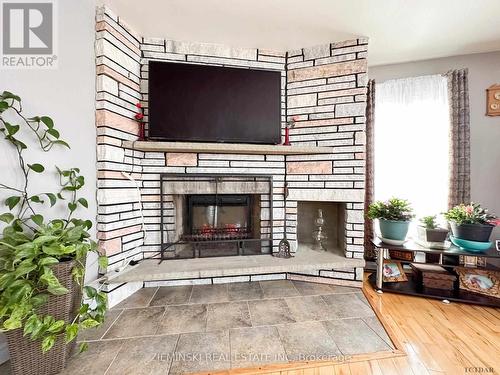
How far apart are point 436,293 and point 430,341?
689mm

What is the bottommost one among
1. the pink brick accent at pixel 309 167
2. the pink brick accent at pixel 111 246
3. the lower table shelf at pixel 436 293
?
the lower table shelf at pixel 436 293

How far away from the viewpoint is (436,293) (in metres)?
1.81

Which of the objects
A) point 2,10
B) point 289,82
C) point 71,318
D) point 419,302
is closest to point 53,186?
point 71,318

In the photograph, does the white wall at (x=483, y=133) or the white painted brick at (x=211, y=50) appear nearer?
the white painted brick at (x=211, y=50)

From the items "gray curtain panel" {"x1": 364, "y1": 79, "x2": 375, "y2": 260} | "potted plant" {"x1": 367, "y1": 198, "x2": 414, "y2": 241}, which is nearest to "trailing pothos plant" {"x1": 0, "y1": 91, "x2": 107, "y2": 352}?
"potted plant" {"x1": 367, "y1": 198, "x2": 414, "y2": 241}

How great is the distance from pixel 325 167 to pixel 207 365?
171 centimetres

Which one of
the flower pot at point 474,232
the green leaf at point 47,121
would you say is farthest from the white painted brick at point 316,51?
the green leaf at point 47,121

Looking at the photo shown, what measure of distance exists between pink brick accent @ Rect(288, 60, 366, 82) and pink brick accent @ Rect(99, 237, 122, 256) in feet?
6.82

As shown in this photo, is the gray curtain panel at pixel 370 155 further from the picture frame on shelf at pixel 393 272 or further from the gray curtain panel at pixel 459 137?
the gray curtain panel at pixel 459 137

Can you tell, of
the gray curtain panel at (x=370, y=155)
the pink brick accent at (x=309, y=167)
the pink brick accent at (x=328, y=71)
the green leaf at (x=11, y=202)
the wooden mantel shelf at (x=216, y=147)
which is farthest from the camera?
the gray curtain panel at (x=370, y=155)

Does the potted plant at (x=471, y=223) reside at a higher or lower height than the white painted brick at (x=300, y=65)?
lower

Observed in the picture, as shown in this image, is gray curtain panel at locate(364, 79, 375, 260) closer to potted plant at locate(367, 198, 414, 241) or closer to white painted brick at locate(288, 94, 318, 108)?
potted plant at locate(367, 198, 414, 241)

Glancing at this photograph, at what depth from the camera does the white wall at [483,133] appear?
2125 mm

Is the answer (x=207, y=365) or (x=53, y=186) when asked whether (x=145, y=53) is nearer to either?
(x=53, y=186)
